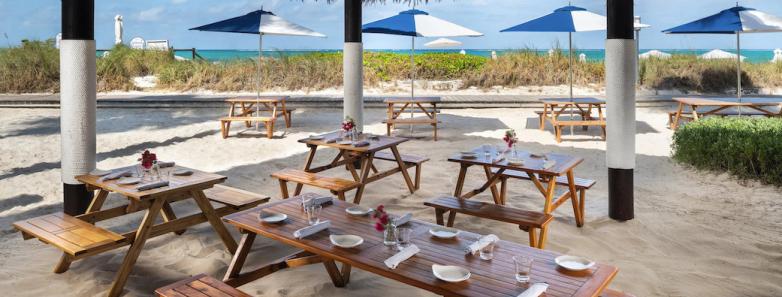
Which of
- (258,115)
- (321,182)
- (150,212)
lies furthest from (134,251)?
(258,115)

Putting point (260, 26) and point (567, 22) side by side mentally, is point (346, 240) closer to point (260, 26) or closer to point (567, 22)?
point (260, 26)

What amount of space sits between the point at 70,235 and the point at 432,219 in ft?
7.99

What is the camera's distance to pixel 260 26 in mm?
8195

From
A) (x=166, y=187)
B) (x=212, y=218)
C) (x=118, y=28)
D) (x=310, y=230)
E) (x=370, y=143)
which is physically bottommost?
(x=212, y=218)

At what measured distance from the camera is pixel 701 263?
3.40 metres

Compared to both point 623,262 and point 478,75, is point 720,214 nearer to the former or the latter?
point 623,262

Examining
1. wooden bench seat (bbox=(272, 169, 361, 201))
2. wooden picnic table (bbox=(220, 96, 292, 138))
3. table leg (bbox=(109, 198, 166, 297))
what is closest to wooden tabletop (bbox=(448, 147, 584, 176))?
wooden bench seat (bbox=(272, 169, 361, 201))

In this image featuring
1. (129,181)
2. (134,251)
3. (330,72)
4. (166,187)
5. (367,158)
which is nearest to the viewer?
(134,251)

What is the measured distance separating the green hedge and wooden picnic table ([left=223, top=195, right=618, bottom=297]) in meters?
4.09

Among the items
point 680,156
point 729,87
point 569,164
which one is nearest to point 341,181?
point 569,164

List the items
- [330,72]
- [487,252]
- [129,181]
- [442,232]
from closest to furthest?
[487,252] < [442,232] < [129,181] < [330,72]

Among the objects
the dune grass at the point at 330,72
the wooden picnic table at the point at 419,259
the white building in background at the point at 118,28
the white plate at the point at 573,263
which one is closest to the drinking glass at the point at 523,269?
the wooden picnic table at the point at 419,259

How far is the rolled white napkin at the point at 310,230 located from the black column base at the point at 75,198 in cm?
234

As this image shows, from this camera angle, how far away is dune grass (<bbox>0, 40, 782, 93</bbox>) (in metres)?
14.3
